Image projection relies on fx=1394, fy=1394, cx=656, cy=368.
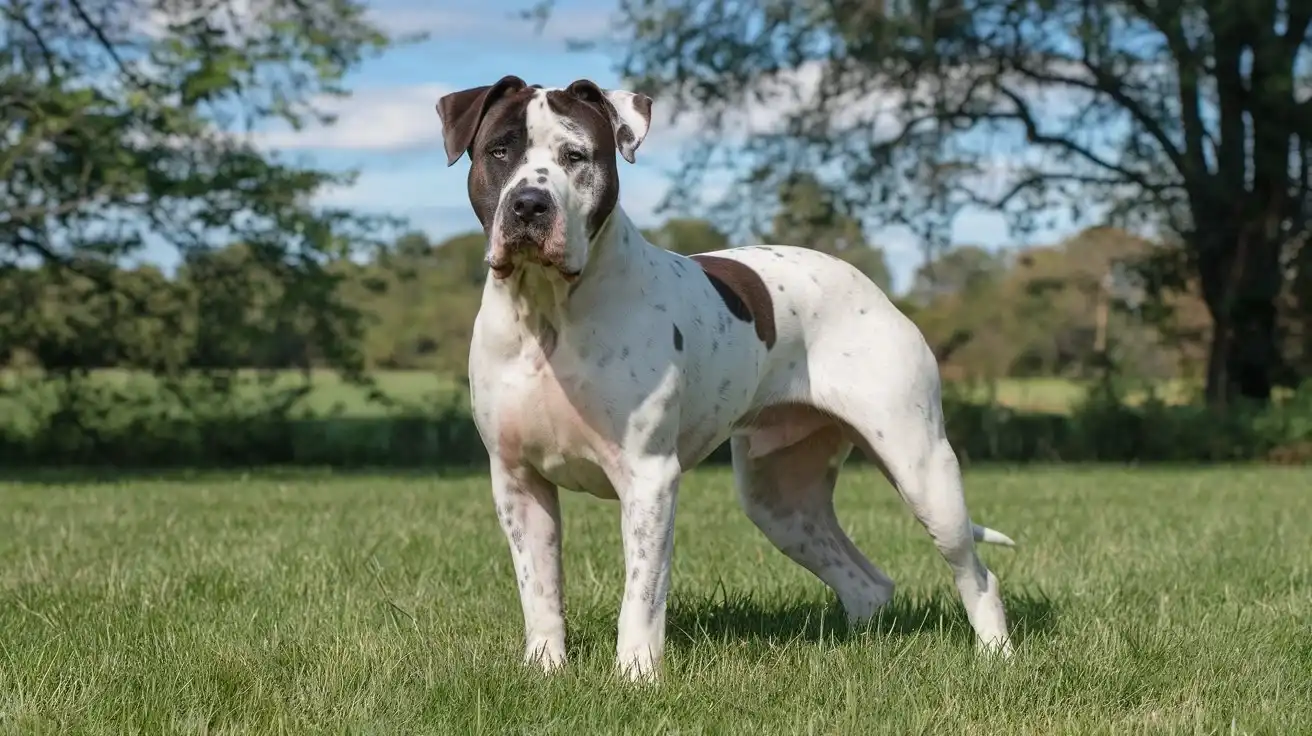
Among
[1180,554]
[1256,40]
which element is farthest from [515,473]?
[1256,40]

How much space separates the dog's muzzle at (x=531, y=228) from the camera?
3932mm

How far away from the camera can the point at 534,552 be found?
4.55 metres

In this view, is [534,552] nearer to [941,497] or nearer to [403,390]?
[941,497]

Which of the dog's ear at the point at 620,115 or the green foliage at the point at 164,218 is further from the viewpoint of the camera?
the green foliage at the point at 164,218

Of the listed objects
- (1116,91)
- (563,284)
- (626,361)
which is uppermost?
(1116,91)

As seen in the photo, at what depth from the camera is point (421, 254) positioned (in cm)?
1955

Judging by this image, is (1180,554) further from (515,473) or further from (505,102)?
(505,102)

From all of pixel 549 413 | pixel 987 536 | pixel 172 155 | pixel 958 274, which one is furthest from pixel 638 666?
pixel 958 274

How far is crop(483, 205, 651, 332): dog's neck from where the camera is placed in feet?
13.9

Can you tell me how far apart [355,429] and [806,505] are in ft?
50.1

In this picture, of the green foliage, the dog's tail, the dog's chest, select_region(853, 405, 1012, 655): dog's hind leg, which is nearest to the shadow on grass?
select_region(853, 405, 1012, 655): dog's hind leg

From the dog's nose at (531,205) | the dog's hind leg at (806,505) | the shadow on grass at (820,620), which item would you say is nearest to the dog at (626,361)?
the dog's nose at (531,205)

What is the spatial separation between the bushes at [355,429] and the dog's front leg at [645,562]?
578 inches

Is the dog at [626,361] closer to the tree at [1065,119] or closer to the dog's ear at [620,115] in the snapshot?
the dog's ear at [620,115]
